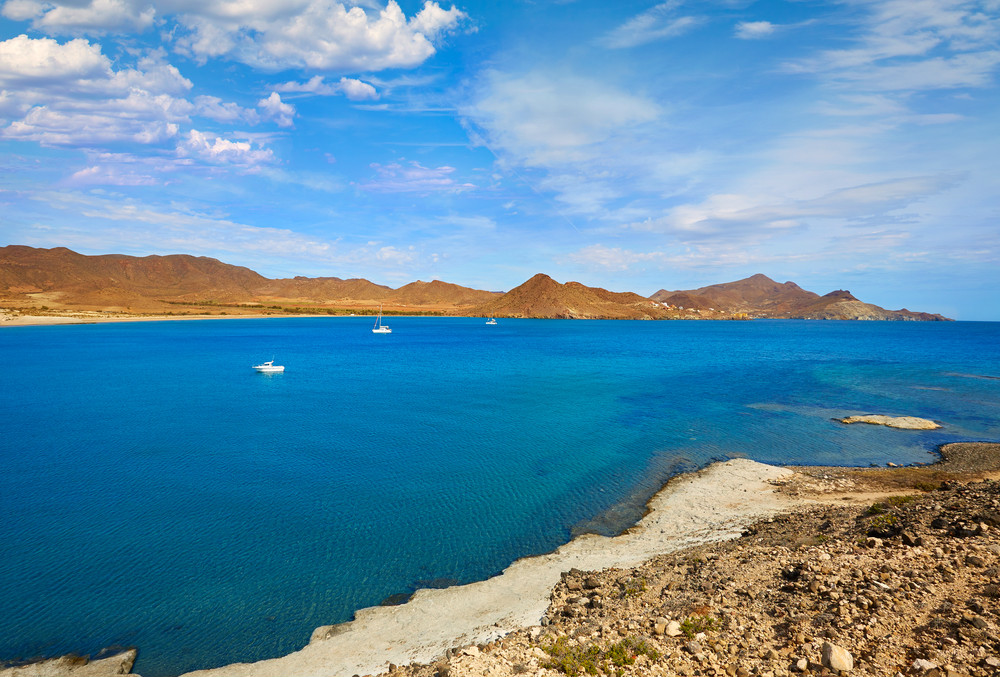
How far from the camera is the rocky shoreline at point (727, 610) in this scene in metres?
7.50

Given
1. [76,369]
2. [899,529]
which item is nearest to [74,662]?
[899,529]

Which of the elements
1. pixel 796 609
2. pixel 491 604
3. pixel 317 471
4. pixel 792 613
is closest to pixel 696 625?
pixel 792 613

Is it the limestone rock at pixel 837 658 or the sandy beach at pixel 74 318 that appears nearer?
the limestone rock at pixel 837 658

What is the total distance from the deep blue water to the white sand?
0.82 meters

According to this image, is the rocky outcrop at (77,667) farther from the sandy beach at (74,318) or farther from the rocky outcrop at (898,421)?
the sandy beach at (74,318)

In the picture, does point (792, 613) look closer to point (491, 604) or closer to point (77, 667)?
point (491, 604)

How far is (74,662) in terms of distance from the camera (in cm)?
991

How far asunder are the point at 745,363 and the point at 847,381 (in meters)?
17.5

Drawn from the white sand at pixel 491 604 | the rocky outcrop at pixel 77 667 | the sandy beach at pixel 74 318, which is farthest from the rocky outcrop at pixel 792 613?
the sandy beach at pixel 74 318

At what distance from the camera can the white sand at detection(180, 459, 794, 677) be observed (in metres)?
9.61

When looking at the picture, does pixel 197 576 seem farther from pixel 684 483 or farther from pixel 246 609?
pixel 684 483

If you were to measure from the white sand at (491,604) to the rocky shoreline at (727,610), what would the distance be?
46 millimetres

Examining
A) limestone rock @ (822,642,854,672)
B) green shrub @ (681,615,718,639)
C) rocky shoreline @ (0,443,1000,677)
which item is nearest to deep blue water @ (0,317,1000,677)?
rocky shoreline @ (0,443,1000,677)

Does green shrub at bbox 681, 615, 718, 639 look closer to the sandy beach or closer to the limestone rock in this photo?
the limestone rock
